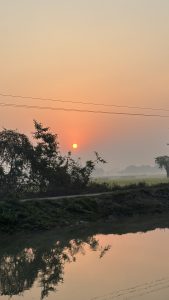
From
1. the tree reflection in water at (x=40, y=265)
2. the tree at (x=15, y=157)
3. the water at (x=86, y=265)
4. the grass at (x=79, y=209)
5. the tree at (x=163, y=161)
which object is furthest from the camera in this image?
the tree at (x=163, y=161)

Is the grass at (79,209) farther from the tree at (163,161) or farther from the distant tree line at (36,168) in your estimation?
the tree at (163,161)

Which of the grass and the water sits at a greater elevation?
the grass

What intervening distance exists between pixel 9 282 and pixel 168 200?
76.7ft

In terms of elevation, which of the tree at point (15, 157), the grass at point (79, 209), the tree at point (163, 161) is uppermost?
the tree at point (163, 161)

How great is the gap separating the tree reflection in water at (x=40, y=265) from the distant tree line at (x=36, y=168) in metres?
12.2

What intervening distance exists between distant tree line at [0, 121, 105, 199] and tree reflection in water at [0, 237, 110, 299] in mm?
12176

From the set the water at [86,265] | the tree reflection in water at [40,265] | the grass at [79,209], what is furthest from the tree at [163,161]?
the tree reflection in water at [40,265]

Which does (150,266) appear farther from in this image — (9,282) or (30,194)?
(30,194)

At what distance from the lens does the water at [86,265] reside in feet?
37.1

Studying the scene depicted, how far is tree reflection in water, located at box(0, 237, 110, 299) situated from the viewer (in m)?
12.7

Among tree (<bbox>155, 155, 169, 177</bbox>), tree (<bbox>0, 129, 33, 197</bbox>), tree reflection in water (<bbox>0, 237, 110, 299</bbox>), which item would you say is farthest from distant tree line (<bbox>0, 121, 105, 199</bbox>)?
tree (<bbox>155, 155, 169, 177</bbox>)

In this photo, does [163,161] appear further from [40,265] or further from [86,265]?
[86,265]

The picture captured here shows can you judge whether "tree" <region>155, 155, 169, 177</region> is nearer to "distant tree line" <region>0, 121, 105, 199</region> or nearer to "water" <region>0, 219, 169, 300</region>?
"distant tree line" <region>0, 121, 105, 199</region>

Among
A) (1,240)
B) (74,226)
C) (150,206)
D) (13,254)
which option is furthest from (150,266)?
(150,206)
